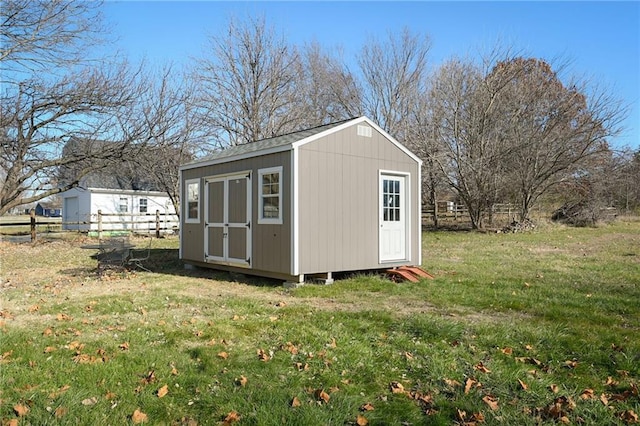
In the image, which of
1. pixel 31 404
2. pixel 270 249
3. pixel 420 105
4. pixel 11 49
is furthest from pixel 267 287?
pixel 420 105

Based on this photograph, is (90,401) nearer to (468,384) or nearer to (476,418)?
(476,418)

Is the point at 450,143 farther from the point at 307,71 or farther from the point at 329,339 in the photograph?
the point at 329,339

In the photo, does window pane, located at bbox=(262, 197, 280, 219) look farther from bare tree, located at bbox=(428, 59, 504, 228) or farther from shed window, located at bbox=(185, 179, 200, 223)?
bare tree, located at bbox=(428, 59, 504, 228)

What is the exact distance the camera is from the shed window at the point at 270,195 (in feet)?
29.3

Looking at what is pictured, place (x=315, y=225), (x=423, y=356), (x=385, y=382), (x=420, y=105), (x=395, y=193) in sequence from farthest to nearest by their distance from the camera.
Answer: (x=420, y=105)
(x=395, y=193)
(x=315, y=225)
(x=423, y=356)
(x=385, y=382)

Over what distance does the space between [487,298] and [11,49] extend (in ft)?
47.7

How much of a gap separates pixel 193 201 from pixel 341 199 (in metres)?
4.49

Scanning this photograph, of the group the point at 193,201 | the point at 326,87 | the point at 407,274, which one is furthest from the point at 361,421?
the point at 326,87

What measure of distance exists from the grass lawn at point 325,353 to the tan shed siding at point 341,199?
73 centimetres

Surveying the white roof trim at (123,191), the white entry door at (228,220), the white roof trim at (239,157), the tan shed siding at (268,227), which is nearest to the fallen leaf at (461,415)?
the tan shed siding at (268,227)

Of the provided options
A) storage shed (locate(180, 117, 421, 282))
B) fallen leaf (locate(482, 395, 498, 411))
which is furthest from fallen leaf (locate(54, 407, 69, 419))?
storage shed (locate(180, 117, 421, 282))

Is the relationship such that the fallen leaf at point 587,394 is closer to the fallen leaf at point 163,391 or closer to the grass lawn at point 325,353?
the grass lawn at point 325,353

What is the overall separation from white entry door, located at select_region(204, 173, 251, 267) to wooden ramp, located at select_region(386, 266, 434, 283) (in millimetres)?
3087

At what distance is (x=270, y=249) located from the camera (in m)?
9.12
